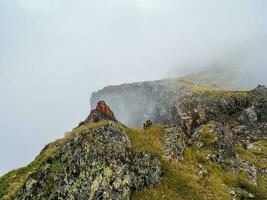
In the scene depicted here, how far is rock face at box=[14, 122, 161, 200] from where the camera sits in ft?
198

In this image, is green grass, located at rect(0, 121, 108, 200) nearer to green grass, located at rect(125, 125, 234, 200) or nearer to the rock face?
the rock face

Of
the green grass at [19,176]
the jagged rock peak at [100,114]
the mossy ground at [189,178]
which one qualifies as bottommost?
the mossy ground at [189,178]

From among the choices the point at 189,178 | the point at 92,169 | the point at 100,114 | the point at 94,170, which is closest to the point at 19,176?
the point at 92,169

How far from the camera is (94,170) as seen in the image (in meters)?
62.6

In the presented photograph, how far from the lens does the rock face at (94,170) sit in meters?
60.2

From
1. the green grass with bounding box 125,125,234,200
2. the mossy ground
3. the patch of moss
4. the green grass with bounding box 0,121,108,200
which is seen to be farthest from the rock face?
the patch of moss

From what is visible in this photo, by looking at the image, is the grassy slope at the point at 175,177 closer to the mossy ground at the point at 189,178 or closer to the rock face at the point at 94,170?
the mossy ground at the point at 189,178

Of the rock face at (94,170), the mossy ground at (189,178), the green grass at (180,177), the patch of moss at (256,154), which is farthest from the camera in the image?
the patch of moss at (256,154)

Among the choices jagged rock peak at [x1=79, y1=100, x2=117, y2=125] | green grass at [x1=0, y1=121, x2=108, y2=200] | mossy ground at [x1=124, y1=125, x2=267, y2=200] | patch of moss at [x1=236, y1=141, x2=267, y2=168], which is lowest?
patch of moss at [x1=236, y1=141, x2=267, y2=168]

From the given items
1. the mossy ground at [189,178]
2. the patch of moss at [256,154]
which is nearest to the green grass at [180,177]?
the mossy ground at [189,178]

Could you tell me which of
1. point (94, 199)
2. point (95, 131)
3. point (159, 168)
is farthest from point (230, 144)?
point (94, 199)

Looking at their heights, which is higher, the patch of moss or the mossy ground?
the mossy ground

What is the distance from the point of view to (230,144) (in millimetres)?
91250

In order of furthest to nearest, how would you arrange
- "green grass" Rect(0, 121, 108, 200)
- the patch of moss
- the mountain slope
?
the patch of moss
"green grass" Rect(0, 121, 108, 200)
the mountain slope
